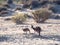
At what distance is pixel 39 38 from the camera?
16.2 metres

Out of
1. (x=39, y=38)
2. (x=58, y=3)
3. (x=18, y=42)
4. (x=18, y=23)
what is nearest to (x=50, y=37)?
(x=39, y=38)

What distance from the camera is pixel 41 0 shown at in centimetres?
5197

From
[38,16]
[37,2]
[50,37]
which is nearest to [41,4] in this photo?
[37,2]

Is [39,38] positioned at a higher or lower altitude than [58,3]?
higher

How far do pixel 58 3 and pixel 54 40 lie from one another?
33824 mm

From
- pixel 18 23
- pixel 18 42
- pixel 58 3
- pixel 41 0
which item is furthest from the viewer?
pixel 41 0

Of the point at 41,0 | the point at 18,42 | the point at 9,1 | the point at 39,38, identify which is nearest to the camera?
the point at 18,42

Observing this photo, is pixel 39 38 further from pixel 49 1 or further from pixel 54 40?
pixel 49 1

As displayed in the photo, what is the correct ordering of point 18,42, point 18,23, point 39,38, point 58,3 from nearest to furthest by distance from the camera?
point 18,42
point 39,38
point 18,23
point 58,3

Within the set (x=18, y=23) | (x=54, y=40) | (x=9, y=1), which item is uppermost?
(x=54, y=40)

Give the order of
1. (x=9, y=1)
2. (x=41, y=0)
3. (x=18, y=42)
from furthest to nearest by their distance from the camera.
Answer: (x=9, y=1) → (x=41, y=0) → (x=18, y=42)

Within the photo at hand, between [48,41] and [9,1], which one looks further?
[9,1]

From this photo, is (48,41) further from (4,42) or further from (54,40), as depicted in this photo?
(4,42)

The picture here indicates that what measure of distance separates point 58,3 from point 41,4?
11.2 feet
